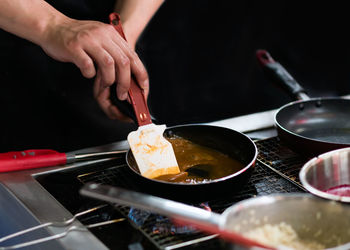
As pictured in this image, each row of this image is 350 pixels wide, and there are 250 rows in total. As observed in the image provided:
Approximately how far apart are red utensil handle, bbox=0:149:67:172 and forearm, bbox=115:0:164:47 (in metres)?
0.58

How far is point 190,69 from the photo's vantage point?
2949 mm

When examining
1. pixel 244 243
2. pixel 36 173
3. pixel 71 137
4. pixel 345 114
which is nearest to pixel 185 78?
pixel 71 137

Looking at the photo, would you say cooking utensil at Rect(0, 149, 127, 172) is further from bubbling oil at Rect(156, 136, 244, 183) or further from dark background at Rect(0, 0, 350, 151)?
dark background at Rect(0, 0, 350, 151)

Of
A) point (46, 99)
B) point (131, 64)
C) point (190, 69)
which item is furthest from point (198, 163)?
point (190, 69)

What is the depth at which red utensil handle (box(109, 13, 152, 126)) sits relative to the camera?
4.34 feet

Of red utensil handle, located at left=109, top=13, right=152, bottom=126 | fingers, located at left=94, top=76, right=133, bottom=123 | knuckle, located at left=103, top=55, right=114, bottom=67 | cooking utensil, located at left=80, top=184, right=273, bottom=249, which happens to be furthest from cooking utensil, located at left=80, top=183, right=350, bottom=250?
fingers, located at left=94, top=76, right=133, bottom=123

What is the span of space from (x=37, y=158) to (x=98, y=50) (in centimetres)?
38

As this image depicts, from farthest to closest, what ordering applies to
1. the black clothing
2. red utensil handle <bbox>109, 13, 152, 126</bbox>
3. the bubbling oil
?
the black clothing, red utensil handle <bbox>109, 13, 152, 126</bbox>, the bubbling oil

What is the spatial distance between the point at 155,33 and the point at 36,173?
158cm

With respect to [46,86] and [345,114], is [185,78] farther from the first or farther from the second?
[345,114]

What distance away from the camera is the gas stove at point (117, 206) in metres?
0.99

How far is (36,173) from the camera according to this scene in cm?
133

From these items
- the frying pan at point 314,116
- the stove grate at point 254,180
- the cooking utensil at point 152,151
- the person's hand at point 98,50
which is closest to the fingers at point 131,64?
the person's hand at point 98,50

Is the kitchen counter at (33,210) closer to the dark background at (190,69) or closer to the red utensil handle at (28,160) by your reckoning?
the red utensil handle at (28,160)
